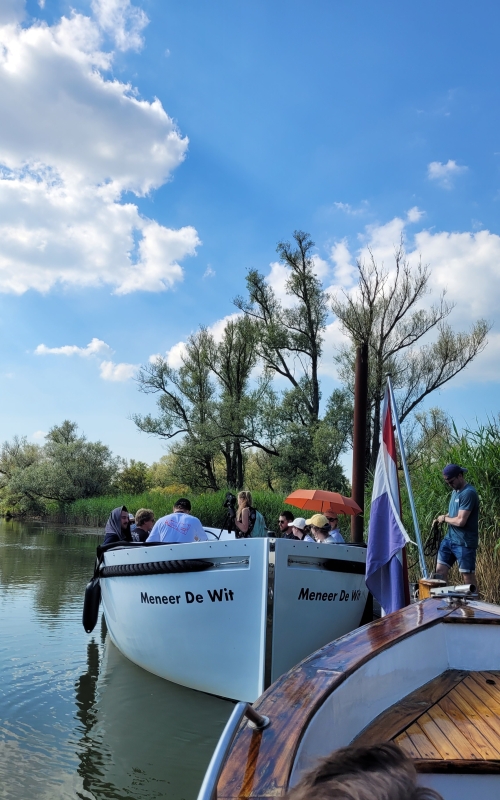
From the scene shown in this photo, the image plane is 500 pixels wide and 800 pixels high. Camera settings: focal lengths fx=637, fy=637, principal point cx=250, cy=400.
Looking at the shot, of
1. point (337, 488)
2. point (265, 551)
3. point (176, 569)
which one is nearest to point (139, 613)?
point (176, 569)

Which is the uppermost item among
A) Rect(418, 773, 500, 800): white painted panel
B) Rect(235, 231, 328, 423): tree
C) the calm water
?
Rect(235, 231, 328, 423): tree

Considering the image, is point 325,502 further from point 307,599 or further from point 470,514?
point 307,599

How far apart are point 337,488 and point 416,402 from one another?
474cm

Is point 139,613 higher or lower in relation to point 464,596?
lower

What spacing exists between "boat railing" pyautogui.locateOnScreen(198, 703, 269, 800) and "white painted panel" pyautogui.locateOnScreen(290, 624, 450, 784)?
14 cm

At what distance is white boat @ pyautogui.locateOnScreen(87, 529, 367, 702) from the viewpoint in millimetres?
5223

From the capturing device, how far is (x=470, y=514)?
636cm

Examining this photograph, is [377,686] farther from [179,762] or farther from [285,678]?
[179,762]

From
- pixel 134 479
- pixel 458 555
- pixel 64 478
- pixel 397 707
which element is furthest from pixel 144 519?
pixel 134 479

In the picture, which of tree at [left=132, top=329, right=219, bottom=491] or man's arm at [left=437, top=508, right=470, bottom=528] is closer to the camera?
man's arm at [left=437, top=508, right=470, bottom=528]

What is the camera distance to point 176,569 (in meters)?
5.52

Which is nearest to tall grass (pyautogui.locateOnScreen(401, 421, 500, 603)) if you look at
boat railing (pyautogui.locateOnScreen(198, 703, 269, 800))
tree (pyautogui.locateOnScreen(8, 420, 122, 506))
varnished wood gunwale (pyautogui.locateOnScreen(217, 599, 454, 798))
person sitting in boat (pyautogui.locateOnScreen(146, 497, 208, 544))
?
person sitting in boat (pyautogui.locateOnScreen(146, 497, 208, 544))

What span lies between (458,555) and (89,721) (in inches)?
151

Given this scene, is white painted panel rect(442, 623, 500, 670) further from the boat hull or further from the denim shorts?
the denim shorts
